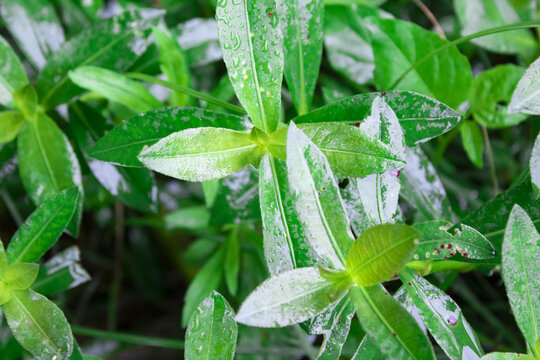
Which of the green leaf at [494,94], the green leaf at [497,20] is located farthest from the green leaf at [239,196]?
the green leaf at [497,20]

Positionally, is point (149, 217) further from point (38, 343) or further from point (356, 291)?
point (356, 291)

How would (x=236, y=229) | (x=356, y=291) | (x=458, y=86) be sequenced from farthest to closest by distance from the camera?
(x=236, y=229), (x=458, y=86), (x=356, y=291)

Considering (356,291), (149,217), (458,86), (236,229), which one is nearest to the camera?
(356,291)

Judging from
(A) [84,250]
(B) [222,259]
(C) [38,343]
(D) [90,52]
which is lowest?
(A) [84,250]

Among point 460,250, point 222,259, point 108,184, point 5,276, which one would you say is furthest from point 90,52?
point 460,250

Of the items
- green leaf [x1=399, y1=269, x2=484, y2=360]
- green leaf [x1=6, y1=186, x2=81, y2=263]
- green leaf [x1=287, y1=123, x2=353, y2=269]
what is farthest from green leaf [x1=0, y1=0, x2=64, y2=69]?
green leaf [x1=399, y1=269, x2=484, y2=360]

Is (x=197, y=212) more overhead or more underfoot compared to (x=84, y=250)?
more overhead

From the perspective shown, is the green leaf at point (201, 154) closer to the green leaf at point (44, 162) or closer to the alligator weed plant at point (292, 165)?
the alligator weed plant at point (292, 165)
